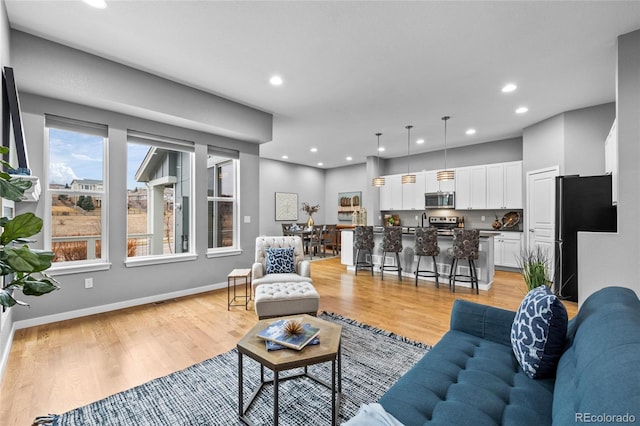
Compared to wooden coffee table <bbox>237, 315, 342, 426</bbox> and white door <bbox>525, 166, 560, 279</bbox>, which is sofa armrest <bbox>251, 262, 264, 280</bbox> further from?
white door <bbox>525, 166, 560, 279</bbox>

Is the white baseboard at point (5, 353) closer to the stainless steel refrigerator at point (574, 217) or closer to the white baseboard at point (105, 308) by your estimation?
the white baseboard at point (105, 308)

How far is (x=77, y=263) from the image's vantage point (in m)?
3.50

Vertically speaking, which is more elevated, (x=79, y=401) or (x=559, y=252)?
(x=559, y=252)

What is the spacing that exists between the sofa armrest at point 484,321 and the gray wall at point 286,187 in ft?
23.2

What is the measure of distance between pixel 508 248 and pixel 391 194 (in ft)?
10.2

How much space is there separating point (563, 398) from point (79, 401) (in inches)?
107

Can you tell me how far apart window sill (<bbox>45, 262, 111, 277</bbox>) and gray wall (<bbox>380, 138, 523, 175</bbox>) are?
23.5ft

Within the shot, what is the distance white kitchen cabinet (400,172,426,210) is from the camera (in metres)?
7.50

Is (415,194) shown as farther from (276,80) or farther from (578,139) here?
(276,80)

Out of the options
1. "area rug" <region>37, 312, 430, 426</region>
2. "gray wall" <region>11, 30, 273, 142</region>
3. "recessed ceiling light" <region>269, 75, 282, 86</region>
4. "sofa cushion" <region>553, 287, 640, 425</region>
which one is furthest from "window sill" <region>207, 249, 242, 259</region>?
"sofa cushion" <region>553, 287, 640, 425</region>

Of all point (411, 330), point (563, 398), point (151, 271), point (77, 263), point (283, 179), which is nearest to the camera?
point (563, 398)

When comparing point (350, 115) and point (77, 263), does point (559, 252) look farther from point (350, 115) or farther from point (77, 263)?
point (77, 263)

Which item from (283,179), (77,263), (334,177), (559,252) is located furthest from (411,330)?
(334,177)

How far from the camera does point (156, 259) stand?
4047mm
